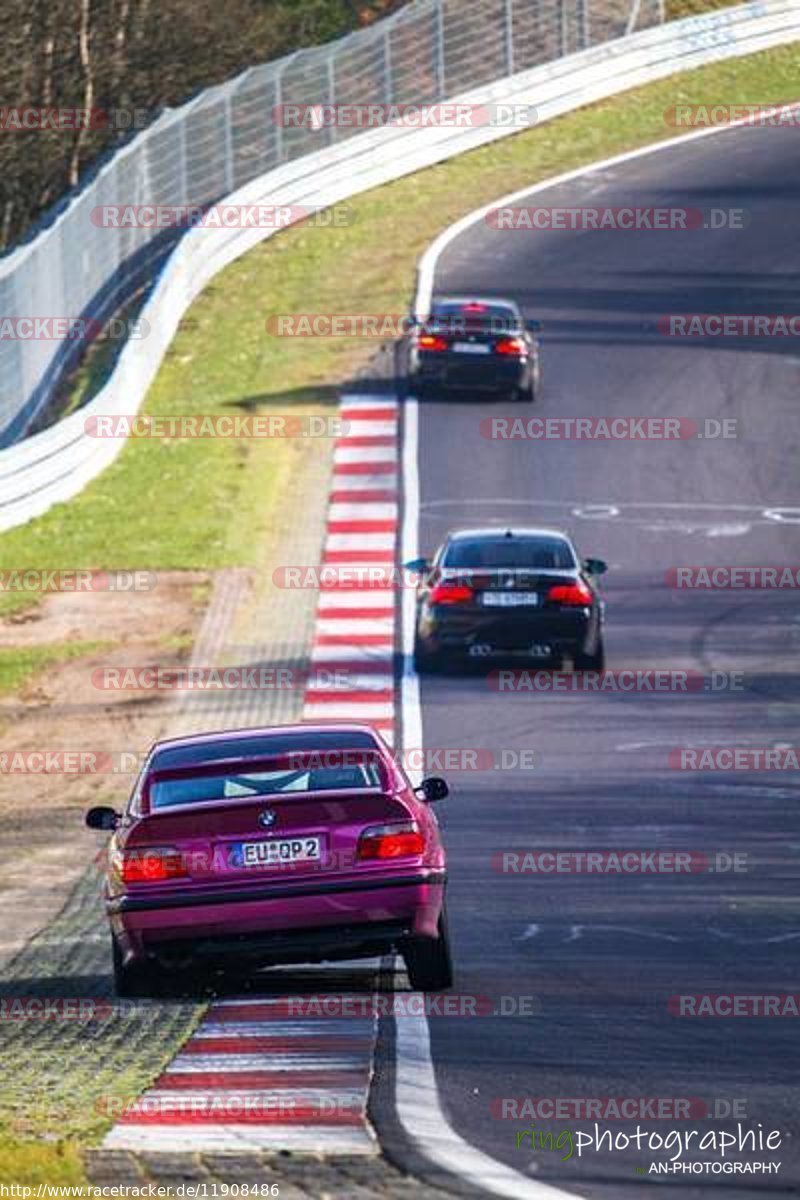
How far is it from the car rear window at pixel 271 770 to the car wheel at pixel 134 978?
0.78m

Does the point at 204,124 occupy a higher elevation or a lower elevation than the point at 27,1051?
higher

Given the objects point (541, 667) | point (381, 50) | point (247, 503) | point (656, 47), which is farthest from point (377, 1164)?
point (656, 47)

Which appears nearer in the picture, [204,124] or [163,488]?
[163,488]

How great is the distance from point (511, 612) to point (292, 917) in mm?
13637

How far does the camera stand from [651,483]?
3725 centimetres

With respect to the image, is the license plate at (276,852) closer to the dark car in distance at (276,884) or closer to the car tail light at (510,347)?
the dark car in distance at (276,884)

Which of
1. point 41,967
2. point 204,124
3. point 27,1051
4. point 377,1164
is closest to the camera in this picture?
point 377,1164

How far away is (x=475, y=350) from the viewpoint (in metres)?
40.7

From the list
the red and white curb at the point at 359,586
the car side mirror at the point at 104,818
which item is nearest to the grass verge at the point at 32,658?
the red and white curb at the point at 359,586

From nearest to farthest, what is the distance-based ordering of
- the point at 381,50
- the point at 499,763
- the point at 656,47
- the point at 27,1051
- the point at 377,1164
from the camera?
the point at 377,1164
the point at 27,1051
the point at 499,763
the point at 381,50
the point at 656,47

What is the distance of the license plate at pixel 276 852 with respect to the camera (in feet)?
44.3

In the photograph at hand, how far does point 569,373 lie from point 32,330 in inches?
344

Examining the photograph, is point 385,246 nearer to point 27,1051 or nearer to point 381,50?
point 381,50

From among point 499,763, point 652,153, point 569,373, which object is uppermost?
point 652,153
